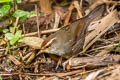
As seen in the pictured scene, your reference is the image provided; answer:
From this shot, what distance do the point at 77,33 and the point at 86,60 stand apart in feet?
2.72

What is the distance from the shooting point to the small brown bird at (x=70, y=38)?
536cm

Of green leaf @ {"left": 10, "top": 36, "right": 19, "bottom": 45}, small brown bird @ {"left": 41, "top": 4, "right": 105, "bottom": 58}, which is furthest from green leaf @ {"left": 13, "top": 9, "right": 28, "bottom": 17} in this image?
small brown bird @ {"left": 41, "top": 4, "right": 105, "bottom": 58}

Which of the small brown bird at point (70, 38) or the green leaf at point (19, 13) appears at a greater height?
the green leaf at point (19, 13)

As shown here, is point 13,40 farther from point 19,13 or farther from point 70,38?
point 70,38

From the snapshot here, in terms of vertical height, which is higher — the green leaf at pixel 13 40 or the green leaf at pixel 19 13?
the green leaf at pixel 19 13

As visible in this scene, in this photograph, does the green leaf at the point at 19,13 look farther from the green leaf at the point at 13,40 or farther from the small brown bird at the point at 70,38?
the small brown bird at the point at 70,38

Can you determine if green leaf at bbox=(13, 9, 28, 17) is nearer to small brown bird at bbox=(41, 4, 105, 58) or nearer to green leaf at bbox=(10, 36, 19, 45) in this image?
green leaf at bbox=(10, 36, 19, 45)

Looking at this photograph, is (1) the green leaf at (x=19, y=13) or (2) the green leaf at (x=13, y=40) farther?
(1) the green leaf at (x=19, y=13)

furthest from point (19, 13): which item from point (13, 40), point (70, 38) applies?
point (70, 38)

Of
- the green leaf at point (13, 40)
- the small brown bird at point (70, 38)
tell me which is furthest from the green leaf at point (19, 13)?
the small brown bird at point (70, 38)

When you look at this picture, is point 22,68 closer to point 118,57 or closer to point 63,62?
point 63,62

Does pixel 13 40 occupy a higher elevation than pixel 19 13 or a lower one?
lower

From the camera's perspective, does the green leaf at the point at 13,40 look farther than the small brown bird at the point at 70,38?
No

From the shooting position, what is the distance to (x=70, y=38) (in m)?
5.59
